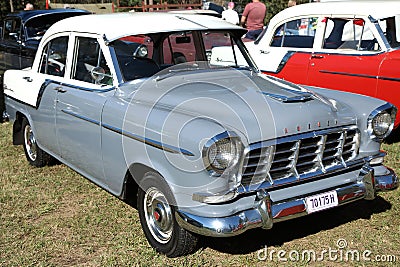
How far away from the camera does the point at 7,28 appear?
10195mm

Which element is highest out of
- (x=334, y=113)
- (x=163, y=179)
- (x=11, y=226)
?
(x=334, y=113)

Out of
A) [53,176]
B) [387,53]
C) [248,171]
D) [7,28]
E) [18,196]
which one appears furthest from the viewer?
[7,28]

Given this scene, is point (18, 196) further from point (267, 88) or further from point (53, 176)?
point (267, 88)

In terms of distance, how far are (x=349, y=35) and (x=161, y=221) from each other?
425 centimetres

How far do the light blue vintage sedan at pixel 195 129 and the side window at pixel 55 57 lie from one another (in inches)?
1.2

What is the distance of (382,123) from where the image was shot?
406 cm

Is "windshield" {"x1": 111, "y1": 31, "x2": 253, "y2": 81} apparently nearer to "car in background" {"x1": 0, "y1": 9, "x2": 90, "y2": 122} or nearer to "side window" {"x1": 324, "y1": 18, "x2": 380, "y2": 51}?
"side window" {"x1": 324, "y1": 18, "x2": 380, "y2": 51}

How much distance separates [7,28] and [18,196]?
610 cm

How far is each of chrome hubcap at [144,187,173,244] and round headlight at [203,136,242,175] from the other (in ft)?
1.78

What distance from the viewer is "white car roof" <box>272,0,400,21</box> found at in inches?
254

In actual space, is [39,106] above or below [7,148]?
above

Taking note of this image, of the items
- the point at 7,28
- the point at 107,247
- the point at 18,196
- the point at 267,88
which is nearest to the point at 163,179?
the point at 107,247

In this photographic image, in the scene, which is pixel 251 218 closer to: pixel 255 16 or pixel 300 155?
pixel 300 155

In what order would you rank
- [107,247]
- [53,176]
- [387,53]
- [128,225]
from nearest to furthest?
[107,247]
[128,225]
[53,176]
[387,53]
